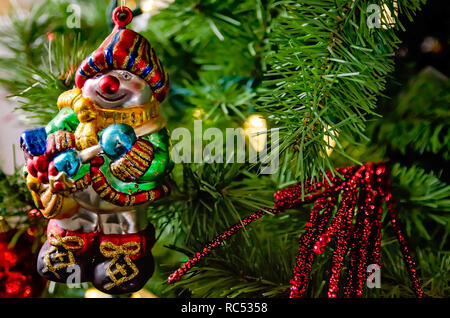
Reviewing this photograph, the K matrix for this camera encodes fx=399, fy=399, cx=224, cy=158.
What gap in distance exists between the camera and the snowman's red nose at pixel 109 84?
33cm

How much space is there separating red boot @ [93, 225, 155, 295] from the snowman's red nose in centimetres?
13

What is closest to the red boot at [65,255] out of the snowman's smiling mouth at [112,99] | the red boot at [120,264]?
the red boot at [120,264]

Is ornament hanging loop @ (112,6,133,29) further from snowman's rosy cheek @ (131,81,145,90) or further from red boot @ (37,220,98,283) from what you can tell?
red boot @ (37,220,98,283)

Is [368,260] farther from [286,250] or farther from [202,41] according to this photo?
[202,41]

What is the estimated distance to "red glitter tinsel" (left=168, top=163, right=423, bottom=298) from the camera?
0.32 m

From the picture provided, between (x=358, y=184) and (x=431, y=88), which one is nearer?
(x=358, y=184)

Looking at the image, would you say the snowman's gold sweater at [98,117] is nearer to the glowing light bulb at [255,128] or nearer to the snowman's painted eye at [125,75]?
the snowman's painted eye at [125,75]

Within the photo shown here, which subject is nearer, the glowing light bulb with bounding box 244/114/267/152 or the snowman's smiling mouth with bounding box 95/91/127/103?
the snowman's smiling mouth with bounding box 95/91/127/103

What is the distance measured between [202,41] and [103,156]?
224mm

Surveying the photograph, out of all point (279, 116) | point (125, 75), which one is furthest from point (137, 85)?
point (279, 116)

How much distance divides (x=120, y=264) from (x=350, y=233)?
0.68ft

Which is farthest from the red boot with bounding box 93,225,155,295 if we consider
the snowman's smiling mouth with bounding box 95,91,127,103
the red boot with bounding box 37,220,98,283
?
the snowman's smiling mouth with bounding box 95,91,127,103
